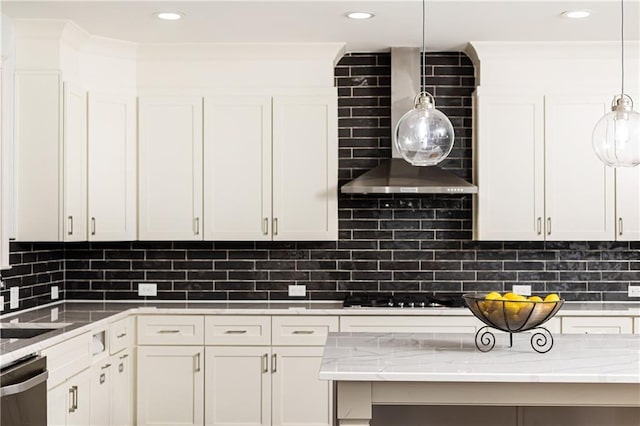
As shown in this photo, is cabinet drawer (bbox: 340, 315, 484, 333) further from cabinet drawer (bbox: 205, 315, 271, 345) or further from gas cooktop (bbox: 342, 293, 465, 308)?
cabinet drawer (bbox: 205, 315, 271, 345)

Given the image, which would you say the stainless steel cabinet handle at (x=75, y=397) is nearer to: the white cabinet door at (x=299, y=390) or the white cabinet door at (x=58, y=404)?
the white cabinet door at (x=58, y=404)

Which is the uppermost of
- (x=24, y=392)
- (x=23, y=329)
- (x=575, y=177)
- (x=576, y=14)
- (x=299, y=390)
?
(x=576, y=14)

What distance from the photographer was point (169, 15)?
4.42 meters

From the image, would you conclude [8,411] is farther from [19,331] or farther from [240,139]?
[240,139]

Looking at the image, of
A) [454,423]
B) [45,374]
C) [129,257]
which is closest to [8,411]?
[45,374]

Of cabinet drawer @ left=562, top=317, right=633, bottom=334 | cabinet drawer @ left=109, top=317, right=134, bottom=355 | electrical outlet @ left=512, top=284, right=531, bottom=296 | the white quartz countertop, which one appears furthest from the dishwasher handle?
electrical outlet @ left=512, top=284, right=531, bottom=296

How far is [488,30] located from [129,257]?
271 centimetres

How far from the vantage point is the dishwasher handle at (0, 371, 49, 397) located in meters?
3.16

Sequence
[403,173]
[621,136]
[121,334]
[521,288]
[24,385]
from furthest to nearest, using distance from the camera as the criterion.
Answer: [521,288], [403,173], [121,334], [24,385], [621,136]

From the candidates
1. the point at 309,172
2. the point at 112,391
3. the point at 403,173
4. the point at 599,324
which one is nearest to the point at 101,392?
the point at 112,391

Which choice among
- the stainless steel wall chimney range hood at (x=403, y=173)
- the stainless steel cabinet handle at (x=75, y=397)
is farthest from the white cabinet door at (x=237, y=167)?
the stainless steel cabinet handle at (x=75, y=397)

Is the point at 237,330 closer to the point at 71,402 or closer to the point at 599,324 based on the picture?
the point at 71,402

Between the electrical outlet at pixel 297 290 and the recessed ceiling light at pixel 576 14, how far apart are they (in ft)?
7.64

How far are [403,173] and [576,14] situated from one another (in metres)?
1.35
